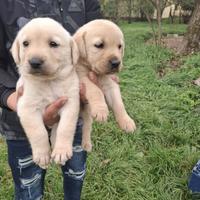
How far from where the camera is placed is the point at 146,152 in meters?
4.41

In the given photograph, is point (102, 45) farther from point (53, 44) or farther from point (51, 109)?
point (51, 109)

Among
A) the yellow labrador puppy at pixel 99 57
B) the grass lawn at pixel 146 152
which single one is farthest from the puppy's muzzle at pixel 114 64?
the grass lawn at pixel 146 152

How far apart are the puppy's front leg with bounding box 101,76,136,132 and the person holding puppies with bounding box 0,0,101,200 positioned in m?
0.27

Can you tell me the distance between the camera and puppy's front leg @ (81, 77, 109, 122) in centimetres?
203

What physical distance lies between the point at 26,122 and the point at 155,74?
18.4 feet

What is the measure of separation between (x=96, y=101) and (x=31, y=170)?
84 cm

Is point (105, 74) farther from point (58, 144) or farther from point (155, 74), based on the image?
point (155, 74)

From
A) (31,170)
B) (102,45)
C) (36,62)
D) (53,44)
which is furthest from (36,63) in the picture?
(31,170)

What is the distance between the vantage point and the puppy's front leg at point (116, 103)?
7.30 ft

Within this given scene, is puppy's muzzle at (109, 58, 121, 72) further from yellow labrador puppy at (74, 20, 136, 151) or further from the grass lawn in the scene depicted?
the grass lawn

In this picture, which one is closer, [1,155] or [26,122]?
[26,122]

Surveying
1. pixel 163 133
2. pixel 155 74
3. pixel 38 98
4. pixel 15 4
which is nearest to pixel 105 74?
pixel 38 98

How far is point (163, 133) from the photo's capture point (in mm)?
4773

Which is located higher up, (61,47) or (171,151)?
(61,47)
